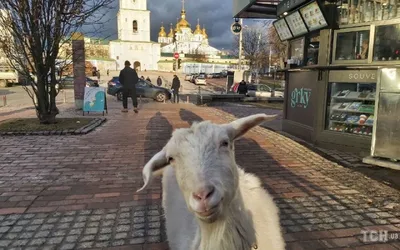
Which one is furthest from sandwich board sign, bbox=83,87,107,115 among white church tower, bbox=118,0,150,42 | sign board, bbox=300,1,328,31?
white church tower, bbox=118,0,150,42

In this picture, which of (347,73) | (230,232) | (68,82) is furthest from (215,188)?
(68,82)

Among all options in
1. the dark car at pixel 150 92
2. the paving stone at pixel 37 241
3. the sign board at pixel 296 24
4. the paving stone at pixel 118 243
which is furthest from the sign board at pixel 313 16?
the dark car at pixel 150 92

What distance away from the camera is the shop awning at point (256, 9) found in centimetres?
1161

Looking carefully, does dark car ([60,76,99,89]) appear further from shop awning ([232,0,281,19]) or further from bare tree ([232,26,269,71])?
bare tree ([232,26,269,71])

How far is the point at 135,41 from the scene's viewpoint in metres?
102

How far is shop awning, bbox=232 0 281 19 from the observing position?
11.6 meters

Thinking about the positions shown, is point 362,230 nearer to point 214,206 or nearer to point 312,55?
point 214,206

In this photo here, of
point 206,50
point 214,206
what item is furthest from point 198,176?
point 206,50

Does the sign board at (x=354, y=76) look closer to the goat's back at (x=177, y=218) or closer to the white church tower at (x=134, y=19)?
the goat's back at (x=177, y=218)

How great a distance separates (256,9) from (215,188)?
12.0 meters

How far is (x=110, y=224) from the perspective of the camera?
13.2 ft

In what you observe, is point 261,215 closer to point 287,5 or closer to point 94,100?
point 287,5

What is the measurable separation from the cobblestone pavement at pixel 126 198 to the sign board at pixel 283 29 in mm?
3904

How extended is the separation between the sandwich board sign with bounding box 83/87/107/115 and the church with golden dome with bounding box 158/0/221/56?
110232 mm
